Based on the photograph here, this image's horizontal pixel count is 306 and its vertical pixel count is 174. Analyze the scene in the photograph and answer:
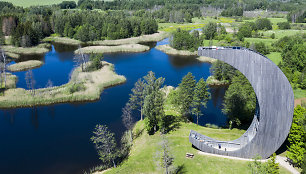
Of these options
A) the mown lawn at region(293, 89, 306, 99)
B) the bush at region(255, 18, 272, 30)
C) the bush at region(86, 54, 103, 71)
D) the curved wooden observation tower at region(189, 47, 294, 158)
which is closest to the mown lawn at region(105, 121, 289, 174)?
the curved wooden observation tower at region(189, 47, 294, 158)

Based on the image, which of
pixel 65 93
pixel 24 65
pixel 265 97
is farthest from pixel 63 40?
pixel 265 97

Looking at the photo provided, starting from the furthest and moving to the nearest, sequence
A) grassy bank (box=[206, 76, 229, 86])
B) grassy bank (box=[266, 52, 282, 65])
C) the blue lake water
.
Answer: grassy bank (box=[266, 52, 282, 65])
grassy bank (box=[206, 76, 229, 86])
the blue lake water

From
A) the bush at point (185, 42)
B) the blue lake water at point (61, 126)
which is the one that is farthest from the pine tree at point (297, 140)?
the bush at point (185, 42)

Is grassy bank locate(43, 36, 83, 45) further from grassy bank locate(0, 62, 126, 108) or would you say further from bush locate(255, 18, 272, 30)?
bush locate(255, 18, 272, 30)

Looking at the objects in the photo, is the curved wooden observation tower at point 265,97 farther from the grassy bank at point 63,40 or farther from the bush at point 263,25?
the bush at point 263,25

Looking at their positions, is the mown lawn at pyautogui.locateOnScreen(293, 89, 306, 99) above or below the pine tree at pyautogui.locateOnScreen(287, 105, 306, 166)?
below

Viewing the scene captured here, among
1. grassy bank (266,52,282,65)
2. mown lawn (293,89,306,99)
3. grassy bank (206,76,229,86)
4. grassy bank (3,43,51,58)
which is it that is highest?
grassy bank (3,43,51,58)
